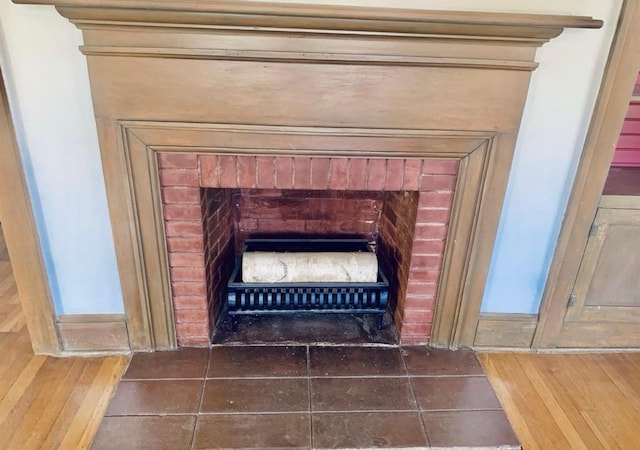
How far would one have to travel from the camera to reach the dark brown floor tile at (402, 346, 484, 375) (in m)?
1.88

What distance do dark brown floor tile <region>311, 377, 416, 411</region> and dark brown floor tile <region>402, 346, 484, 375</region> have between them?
0.11 metres

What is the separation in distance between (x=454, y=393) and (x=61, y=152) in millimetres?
1770

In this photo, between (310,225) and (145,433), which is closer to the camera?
(145,433)

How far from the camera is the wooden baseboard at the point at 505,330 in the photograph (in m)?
1.98

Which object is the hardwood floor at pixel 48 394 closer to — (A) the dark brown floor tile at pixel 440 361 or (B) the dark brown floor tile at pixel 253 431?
(B) the dark brown floor tile at pixel 253 431

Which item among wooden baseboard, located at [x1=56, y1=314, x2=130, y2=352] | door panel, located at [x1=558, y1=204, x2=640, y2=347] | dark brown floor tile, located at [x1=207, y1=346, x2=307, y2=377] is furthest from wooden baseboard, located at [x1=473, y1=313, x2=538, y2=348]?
wooden baseboard, located at [x1=56, y1=314, x2=130, y2=352]

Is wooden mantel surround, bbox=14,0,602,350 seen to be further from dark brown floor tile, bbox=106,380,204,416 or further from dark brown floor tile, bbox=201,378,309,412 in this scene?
dark brown floor tile, bbox=201,378,309,412

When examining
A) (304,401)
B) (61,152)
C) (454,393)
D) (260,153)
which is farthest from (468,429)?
(61,152)

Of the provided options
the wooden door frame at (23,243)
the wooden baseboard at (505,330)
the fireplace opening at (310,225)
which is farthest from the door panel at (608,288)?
the wooden door frame at (23,243)

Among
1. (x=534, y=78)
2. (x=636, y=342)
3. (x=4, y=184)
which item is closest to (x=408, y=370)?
(x=636, y=342)

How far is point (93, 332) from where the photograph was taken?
1.89 meters

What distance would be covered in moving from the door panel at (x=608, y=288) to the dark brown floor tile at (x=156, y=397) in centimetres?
166

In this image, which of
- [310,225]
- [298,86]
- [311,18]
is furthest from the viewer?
[310,225]

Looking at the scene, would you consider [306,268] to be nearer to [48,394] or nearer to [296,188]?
[296,188]
